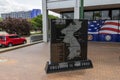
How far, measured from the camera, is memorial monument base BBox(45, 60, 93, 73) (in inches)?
342

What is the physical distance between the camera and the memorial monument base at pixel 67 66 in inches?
342

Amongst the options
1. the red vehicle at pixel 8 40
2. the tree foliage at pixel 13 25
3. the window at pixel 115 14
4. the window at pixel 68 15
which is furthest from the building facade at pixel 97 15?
the tree foliage at pixel 13 25

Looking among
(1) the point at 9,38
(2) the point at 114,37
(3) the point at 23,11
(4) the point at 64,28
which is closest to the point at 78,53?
(4) the point at 64,28

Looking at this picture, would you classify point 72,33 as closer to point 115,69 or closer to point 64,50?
point 64,50

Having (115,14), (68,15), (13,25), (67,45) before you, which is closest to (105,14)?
(115,14)

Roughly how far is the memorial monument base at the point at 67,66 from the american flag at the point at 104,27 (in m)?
12.1

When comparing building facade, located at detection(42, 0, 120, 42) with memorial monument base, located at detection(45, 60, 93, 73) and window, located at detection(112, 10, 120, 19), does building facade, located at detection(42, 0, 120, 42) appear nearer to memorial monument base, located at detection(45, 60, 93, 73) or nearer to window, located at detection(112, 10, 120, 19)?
window, located at detection(112, 10, 120, 19)

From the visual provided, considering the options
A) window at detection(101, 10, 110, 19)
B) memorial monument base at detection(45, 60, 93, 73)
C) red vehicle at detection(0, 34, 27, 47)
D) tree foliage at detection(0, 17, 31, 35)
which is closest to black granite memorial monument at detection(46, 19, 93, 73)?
memorial monument base at detection(45, 60, 93, 73)

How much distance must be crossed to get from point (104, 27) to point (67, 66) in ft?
42.7

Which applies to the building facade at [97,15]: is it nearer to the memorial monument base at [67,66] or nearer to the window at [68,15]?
the window at [68,15]

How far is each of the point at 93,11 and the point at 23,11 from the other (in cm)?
8123

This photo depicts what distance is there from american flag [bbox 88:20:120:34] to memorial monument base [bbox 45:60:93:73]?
1206 centimetres

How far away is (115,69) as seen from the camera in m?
9.30

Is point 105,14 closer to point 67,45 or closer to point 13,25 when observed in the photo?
point 67,45
